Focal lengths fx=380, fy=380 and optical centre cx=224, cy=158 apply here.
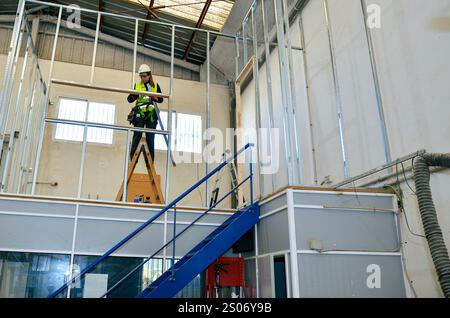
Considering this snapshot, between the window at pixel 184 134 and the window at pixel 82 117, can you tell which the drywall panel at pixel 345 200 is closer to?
the window at pixel 184 134

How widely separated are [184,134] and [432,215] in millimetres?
6229

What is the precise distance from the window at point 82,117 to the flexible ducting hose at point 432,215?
660 centimetres

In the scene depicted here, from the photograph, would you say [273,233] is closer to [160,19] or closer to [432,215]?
[432,215]

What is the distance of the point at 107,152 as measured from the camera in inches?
325

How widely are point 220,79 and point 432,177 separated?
672 centimetres

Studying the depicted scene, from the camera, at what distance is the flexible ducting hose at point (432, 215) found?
2.91m

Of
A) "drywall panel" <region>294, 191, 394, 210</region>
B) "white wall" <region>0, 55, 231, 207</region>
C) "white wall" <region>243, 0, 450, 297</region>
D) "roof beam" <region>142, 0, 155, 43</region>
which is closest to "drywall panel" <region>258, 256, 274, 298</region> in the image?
"drywall panel" <region>294, 191, 394, 210</region>

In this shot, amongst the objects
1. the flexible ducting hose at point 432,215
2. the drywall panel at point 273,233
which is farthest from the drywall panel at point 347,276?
the flexible ducting hose at point 432,215

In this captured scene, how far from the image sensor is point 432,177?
3434 millimetres

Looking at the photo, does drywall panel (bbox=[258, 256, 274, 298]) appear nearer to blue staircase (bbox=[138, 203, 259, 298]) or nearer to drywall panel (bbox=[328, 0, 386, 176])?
blue staircase (bbox=[138, 203, 259, 298])
